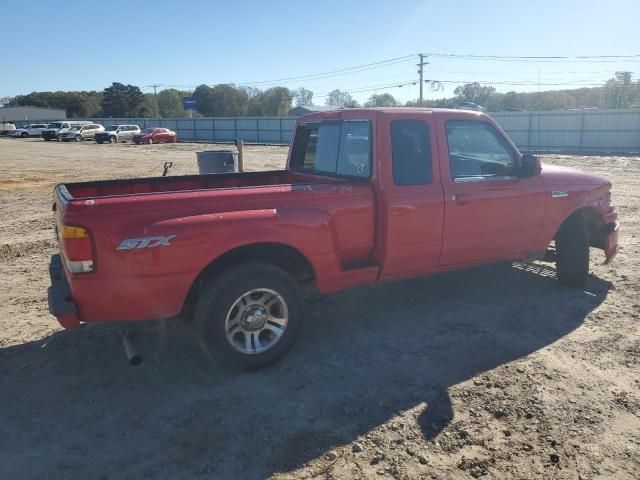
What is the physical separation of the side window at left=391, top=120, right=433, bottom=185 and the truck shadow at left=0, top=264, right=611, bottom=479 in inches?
55.5

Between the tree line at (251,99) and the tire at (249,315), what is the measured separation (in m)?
56.7

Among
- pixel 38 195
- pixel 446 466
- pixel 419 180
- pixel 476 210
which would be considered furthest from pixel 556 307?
pixel 38 195

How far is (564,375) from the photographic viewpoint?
3922mm

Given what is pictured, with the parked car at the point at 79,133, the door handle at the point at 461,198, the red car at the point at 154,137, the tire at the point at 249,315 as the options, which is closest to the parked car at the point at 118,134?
the red car at the point at 154,137

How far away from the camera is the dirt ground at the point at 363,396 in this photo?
3.00 m

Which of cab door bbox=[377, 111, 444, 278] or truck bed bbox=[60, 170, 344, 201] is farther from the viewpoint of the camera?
truck bed bbox=[60, 170, 344, 201]

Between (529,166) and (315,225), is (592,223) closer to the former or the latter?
(529,166)

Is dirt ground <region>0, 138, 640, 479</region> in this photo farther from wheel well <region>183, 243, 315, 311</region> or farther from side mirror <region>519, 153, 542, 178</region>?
side mirror <region>519, 153, 542, 178</region>

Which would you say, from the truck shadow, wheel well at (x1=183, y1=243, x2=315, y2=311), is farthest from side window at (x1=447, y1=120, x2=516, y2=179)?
wheel well at (x1=183, y1=243, x2=315, y2=311)

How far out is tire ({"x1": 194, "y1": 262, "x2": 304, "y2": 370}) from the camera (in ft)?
12.2

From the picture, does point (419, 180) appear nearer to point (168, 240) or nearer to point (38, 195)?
point (168, 240)

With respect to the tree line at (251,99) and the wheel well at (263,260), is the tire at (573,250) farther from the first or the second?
the tree line at (251,99)

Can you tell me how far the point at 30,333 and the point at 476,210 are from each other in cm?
431

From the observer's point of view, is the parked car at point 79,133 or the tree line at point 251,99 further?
the tree line at point 251,99
